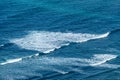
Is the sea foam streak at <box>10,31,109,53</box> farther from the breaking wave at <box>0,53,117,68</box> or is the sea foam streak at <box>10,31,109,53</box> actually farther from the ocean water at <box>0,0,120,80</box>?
the breaking wave at <box>0,53,117,68</box>

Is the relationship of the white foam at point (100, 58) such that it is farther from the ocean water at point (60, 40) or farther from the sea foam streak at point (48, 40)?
the sea foam streak at point (48, 40)

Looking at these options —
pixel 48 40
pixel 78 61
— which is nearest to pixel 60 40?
pixel 48 40

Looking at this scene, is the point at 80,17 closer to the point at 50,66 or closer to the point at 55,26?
the point at 55,26

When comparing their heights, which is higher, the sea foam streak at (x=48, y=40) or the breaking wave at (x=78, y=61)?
the sea foam streak at (x=48, y=40)

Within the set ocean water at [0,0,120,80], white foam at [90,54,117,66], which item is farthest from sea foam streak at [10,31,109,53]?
white foam at [90,54,117,66]

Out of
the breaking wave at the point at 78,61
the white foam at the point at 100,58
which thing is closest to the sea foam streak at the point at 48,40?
the breaking wave at the point at 78,61

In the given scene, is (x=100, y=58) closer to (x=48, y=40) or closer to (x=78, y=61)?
(x=78, y=61)

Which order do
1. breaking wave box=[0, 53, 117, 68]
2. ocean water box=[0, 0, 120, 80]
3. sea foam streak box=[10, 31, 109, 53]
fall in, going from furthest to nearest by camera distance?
sea foam streak box=[10, 31, 109, 53] → breaking wave box=[0, 53, 117, 68] → ocean water box=[0, 0, 120, 80]
